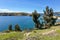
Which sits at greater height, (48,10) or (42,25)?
(48,10)

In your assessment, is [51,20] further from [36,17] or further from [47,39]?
[47,39]

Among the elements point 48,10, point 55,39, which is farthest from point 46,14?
point 55,39

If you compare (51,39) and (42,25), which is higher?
(51,39)

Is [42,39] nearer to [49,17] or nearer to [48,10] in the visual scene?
[49,17]

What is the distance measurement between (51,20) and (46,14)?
510 centimetres

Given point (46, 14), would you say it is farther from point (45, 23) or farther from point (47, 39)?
point (47, 39)

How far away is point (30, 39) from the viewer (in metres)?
13.3

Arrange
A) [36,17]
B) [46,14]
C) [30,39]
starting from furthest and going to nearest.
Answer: [46,14] < [36,17] < [30,39]

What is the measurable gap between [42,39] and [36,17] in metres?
43.0

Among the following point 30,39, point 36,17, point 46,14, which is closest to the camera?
→ point 30,39

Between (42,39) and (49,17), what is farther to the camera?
(49,17)

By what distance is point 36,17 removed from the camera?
186ft

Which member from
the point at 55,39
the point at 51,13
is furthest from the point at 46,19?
the point at 55,39

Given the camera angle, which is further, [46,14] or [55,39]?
[46,14]
